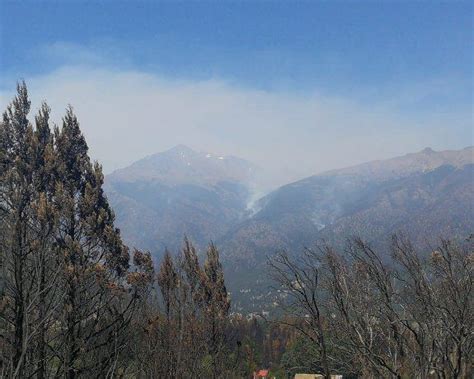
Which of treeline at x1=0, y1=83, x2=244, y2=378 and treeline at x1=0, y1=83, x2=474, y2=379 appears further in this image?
treeline at x1=0, y1=83, x2=244, y2=378

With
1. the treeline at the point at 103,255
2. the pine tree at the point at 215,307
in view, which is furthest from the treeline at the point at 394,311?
the pine tree at the point at 215,307

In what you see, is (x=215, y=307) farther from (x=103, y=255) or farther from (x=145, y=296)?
(x=145, y=296)

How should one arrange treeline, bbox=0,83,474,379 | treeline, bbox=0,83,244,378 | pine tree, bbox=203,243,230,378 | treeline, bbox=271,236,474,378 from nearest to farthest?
treeline, bbox=0,83,474,379 < treeline, bbox=271,236,474,378 < treeline, bbox=0,83,244,378 < pine tree, bbox=203,243,230,378

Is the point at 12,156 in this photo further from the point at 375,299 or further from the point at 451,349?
the point at 451,349

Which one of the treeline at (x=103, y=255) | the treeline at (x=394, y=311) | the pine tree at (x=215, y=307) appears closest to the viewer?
the treeline at (x=394, y=311)

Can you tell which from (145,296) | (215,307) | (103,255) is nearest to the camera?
(145,296)

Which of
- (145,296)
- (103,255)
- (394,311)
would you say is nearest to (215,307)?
(103,255)

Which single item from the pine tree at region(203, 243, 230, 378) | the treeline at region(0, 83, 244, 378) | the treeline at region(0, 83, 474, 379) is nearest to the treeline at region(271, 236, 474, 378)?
the treeline at region(0, 83, 474, 379)

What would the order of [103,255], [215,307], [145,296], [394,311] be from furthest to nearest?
[215,307] → [103,255] → [394,311] → [145,296]

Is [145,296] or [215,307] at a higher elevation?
[145,296]

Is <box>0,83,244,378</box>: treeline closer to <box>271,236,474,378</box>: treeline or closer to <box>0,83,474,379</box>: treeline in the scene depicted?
<box>0,83,474,379</box>: treeline

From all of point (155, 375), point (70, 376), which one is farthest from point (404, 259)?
point (70, 376)

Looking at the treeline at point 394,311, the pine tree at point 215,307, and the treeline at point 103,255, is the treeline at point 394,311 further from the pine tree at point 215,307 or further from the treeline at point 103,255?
→ the pine tree at point 215,307

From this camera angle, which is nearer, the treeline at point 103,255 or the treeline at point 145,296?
the treeline at point 145,296
